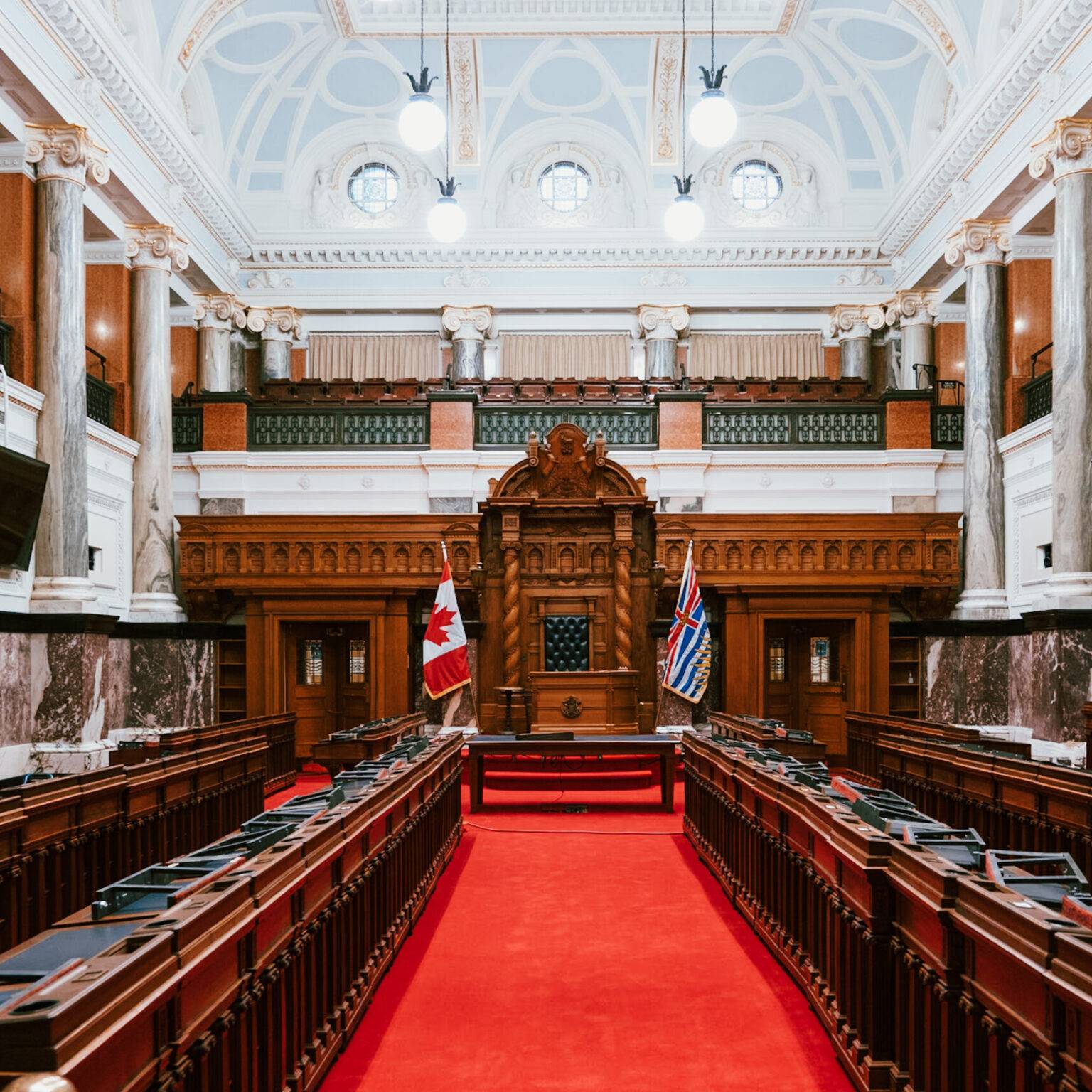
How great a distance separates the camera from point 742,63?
18.1 meters

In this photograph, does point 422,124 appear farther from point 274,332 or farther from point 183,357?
point 274,332

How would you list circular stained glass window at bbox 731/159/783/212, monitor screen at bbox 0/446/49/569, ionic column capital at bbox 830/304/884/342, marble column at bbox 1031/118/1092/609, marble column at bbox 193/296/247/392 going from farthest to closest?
1. circular stained glass window at bbox 731/159/783/212
2. ionic column capital at bbox 830/304/884/342
3. marble column at bbox 193/296/247/392
4. marble column at bbox 1031/118/1092/609
5. monitor screen at bbox 0/446/49/569

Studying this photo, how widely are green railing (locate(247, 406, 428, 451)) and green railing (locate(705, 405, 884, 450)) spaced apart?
4.05 m

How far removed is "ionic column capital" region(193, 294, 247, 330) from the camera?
56.5 ft

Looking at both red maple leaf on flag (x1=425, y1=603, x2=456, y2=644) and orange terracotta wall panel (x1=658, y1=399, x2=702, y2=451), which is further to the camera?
orange terracotta wall panel (x1=658, y1=399, x2=702, y2=451)

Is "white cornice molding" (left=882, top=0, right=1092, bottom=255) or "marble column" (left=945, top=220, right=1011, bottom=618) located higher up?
"white cornice molding" (left=882, top=0, right=1092, bottom=255)

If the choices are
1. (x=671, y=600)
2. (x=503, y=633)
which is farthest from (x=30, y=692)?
(x=671, y=600)

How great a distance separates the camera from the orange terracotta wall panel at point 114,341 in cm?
1338

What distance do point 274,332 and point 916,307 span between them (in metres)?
11.0

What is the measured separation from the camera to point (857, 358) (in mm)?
18219

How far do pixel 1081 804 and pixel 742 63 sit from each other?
1588 centimetres

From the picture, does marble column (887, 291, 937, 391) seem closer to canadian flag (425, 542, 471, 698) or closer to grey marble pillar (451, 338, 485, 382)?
grey marble pillar (451, 338, 485, 382)

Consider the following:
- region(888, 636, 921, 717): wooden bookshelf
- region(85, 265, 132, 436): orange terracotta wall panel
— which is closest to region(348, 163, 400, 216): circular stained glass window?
region(85, 265, 132, 436): orange terracotta wall panel

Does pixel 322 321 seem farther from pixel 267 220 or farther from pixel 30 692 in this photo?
pixel 30 692
